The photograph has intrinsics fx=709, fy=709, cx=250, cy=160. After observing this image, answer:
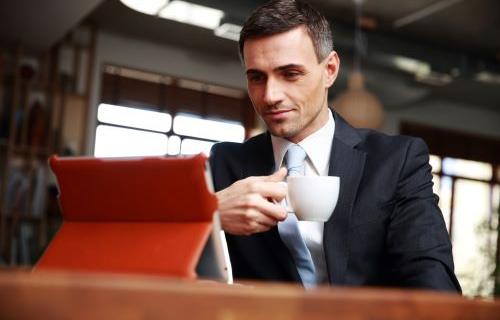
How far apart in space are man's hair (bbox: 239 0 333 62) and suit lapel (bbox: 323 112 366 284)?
22 cm

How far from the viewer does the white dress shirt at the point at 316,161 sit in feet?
4.84


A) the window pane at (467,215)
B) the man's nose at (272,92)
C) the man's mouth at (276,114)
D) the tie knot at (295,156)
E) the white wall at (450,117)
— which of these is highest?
the white wall at (450,117)

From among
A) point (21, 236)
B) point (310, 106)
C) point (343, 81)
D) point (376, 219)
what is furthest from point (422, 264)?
point (343, 81)

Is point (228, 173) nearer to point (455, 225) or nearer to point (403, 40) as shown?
point (403, 40)

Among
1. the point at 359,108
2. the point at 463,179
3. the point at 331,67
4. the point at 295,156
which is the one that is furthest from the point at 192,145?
the point at 295,156

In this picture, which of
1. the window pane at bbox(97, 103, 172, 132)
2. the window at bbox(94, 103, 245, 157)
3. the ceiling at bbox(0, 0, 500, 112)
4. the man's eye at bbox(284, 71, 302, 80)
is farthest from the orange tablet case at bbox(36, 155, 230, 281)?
the window pane at bbox(97, 103, 172, 132)

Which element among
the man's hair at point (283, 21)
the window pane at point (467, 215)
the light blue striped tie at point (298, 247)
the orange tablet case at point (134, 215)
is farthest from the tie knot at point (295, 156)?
the window pane at point (467, 215)

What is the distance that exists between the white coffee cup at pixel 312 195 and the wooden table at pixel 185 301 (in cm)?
61

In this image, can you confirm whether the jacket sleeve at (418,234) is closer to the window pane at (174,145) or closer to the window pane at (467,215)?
the window pane at (174,145)

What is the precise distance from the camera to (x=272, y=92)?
5.10ft

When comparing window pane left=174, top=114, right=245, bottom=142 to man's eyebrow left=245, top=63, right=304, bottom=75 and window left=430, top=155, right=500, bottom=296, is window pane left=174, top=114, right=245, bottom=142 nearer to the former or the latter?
window left=430, top=155, right=500, bottom=296

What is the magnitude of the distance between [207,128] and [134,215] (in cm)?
683

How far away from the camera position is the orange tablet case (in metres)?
0.80

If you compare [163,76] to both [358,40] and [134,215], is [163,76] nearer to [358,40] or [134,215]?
[358,40]
